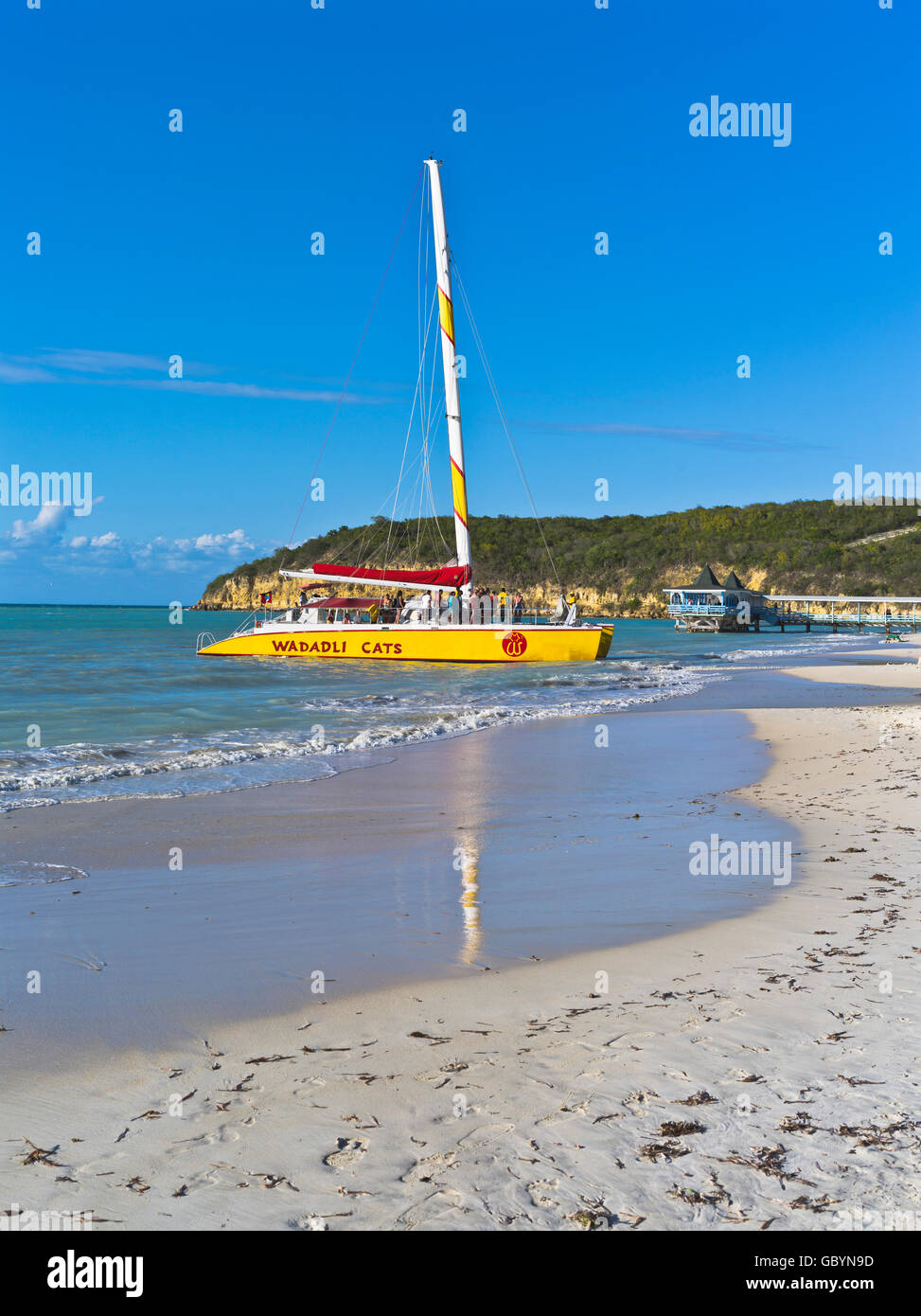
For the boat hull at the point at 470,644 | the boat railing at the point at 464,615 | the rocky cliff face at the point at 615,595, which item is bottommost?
the boat hull at the point at 470,644

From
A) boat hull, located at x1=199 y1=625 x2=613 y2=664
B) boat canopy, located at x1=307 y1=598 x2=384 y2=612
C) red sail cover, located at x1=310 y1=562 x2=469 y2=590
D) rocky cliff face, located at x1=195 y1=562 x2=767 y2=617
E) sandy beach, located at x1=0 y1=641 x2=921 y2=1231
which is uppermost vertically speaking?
rocky cliff face, located at x1=195 y1=562 x2=767 y2=617

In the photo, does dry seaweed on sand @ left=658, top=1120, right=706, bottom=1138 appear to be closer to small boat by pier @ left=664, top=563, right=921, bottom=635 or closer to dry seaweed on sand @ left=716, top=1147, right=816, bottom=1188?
dry seaweed on sand @ left=716, top=1147, right=816, bottom=1188

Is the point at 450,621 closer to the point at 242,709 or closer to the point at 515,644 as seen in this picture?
the point at 515,644

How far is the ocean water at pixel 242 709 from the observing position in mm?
12656

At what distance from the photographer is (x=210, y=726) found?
17.9 m

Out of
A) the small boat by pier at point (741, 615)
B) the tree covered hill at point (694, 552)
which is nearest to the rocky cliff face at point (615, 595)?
the tree covered hill at point (694, 552)

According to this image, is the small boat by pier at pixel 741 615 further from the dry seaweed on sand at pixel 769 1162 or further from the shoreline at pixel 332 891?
the dry seaweed on sand at pixel 769 1162

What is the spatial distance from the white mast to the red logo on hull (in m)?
2.24

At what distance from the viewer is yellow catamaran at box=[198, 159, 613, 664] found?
3225 centimetres

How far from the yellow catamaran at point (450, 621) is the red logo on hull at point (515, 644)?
0.10 ft

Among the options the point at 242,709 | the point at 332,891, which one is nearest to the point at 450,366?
the point at 242,709

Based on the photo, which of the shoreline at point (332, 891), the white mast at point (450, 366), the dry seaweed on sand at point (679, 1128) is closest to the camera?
the dry seaweed on sand at point (679, 1128)

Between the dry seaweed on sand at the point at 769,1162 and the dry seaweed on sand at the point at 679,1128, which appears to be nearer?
the dry seaweed on sand at the point at 769,1162

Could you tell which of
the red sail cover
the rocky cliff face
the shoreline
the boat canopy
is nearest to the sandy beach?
the shoreline
